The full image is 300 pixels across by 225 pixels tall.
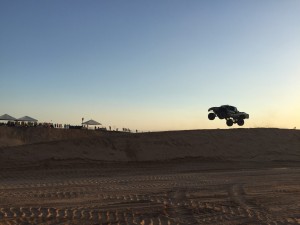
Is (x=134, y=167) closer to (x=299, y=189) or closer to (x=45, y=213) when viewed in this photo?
(x=299, y=189)

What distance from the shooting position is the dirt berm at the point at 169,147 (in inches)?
906

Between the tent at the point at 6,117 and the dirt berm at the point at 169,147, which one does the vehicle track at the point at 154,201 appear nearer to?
the dirt berm at the point at 169,147

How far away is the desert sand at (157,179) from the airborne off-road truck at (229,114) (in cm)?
409

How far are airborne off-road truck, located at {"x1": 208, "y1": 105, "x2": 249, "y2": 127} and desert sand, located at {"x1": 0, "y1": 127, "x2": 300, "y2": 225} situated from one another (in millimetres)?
4085

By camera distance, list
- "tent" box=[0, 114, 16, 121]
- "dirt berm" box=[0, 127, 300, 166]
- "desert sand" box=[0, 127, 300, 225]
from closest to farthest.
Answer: "desert sand" box=[0, 127, 300, 225] < "dirt berm" box=[0, 127, 300, 166] < "tent" box=[0, 114, 16, 121]

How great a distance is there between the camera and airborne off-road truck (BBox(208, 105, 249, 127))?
34.8 metres

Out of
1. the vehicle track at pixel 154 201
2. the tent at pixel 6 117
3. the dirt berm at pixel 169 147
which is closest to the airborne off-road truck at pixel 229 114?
the dirt berm at pixel 169 147

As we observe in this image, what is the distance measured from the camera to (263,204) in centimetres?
1103

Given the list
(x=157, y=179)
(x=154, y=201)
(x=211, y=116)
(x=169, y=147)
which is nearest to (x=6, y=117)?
(x=211, y=116)

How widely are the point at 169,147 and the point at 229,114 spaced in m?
10.0

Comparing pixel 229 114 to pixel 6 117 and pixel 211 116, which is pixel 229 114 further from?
pixel 6 117

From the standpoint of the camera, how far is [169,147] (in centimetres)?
2645

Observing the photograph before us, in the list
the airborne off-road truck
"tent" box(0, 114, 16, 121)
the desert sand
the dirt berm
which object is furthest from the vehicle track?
"tent" box(0, 114, 16, 121)

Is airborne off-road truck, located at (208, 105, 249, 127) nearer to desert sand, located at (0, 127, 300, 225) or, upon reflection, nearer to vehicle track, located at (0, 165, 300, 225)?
desert sand, located at (0, 127, 300, 225)
